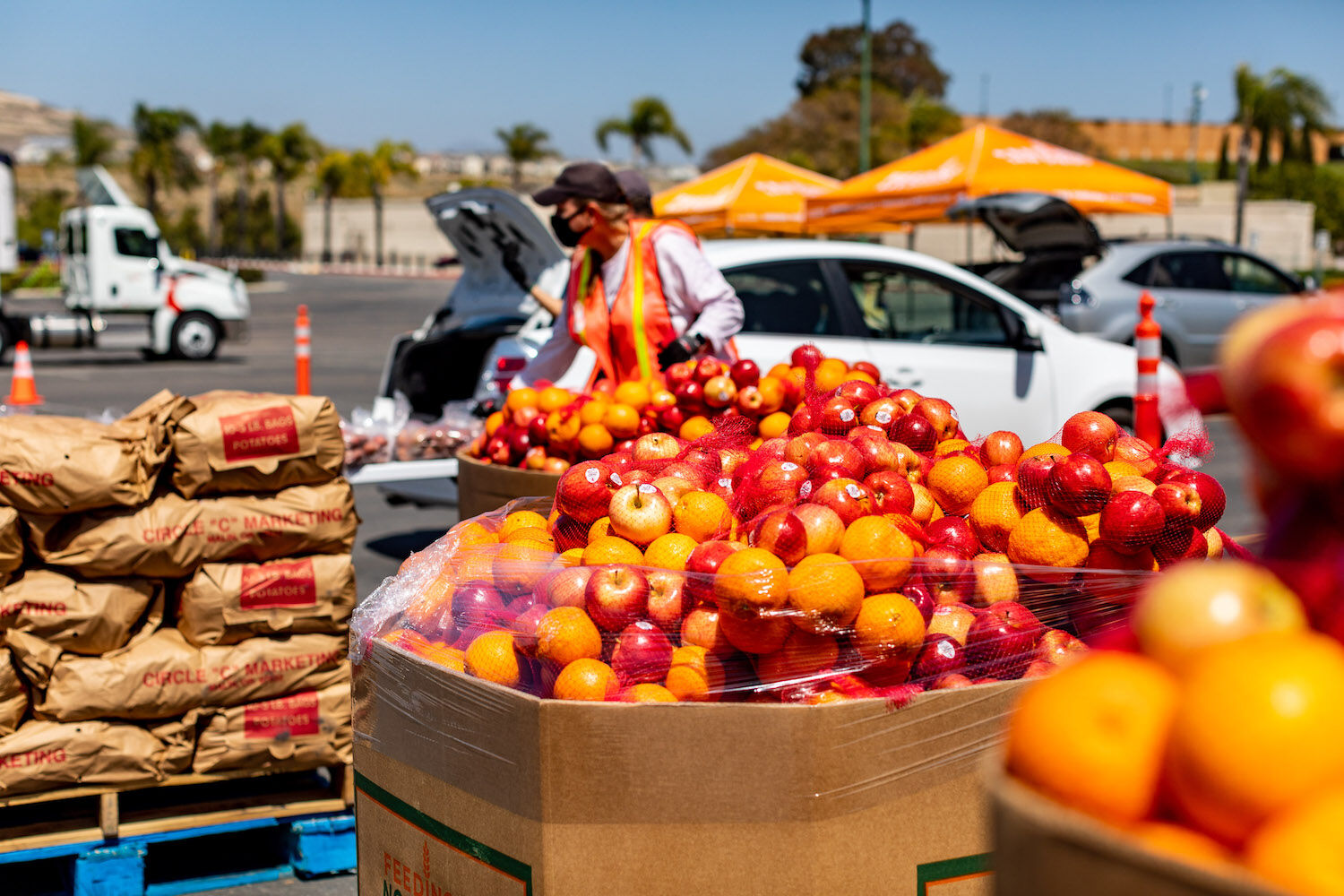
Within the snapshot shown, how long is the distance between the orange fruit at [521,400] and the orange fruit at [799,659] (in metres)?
2.43

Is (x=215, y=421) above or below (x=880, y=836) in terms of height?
above

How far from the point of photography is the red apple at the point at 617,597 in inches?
84.7

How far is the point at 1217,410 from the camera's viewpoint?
1.20m

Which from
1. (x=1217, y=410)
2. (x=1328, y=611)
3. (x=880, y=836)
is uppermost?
(x=1217, y=410)

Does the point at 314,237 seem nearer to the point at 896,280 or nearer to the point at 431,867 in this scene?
the point at 896,280

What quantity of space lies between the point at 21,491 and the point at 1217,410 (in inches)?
113

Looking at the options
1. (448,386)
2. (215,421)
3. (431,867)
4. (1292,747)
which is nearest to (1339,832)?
(1292,747)

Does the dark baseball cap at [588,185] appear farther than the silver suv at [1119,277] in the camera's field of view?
No

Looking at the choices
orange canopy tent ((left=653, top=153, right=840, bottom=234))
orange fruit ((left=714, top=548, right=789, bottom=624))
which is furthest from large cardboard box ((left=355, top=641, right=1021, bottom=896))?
orange canopy tent ((left=653, top=153, right=840, bottom=234))

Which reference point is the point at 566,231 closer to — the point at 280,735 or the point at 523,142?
the point at 280,735

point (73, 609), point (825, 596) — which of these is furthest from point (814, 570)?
point (73, 609)

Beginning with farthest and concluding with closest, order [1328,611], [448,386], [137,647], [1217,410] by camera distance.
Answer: [448,386], [137,647], [1217,410], [1328,611]

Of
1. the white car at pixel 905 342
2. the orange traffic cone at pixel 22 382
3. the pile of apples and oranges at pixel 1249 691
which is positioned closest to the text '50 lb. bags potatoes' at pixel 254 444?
the white car at pixel 905 342

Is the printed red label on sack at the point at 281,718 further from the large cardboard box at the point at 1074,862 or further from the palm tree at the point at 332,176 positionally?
the palm tree at the point at 332,176
